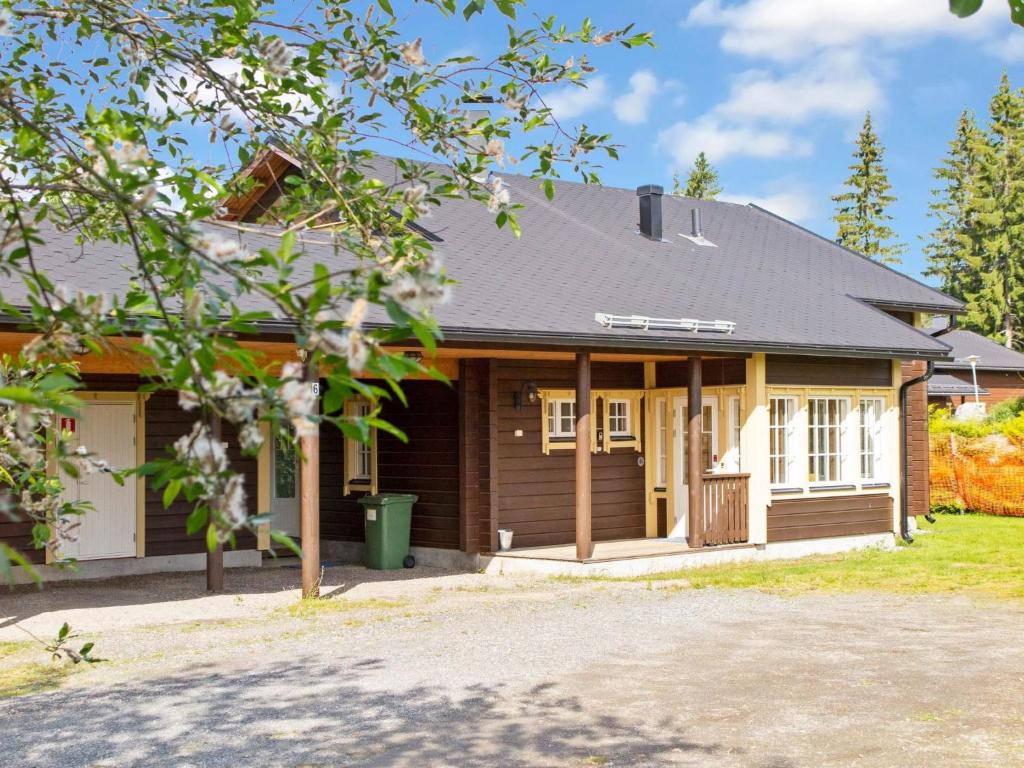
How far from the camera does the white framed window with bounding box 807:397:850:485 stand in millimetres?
15927

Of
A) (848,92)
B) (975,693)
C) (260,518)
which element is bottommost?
(975,693)

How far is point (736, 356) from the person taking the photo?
596 inches

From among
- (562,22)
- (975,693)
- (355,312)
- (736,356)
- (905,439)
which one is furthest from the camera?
(905,439)

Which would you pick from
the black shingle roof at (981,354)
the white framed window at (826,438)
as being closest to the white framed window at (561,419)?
the white framed window at (826,438)

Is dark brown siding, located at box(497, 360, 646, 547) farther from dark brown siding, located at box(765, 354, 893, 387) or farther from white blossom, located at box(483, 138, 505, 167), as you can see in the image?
white blossom, located at box(483, 138, 505, 167)

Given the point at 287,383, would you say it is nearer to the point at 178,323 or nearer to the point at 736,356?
the point at 178,323

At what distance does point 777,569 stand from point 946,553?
2958 mm

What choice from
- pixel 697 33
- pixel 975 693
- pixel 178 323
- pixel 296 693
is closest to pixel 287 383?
pixel 178 323

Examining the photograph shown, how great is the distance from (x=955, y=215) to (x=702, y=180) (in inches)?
495

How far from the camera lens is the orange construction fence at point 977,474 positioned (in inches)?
836

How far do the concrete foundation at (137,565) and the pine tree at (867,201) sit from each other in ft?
141

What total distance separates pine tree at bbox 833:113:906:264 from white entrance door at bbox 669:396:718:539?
128 ft

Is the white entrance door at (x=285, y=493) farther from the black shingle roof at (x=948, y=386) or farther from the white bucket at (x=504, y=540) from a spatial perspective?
the black shingle roof at (x=948, y=386)

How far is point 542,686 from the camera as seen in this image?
25.2 ft
